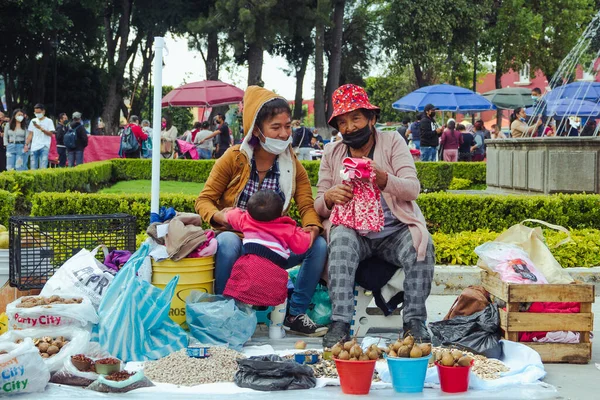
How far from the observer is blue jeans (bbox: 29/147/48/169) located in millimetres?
19406

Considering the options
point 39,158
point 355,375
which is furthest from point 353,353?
point 39,158

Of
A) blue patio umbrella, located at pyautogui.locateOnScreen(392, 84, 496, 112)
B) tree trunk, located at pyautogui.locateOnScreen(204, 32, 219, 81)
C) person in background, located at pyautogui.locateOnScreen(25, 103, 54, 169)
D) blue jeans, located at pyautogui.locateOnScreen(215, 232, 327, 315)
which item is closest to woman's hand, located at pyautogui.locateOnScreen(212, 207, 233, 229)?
blue jeans, located at pyautogui.locateOnScreen(215, 232, 327, 315)

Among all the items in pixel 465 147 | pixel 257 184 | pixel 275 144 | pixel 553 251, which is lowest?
pixel 553 251

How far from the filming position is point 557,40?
130 ft

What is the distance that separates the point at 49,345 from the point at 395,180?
244 centimetres

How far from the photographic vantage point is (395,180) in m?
5.68

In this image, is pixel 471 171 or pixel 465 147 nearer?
pixel 471 171

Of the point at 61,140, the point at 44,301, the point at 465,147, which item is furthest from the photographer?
the point at 465,147

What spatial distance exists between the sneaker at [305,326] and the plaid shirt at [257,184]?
0.87 metres

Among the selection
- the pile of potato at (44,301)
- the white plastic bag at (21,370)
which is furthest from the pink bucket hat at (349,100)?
the white plastic bag at (21,370)

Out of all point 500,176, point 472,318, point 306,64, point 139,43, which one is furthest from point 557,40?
point 472,318

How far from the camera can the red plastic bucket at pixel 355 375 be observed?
443cm

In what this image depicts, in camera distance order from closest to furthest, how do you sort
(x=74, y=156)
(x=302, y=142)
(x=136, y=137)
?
1. (x=74, y=156)
2. (x=136, y=137)
3. (x=302, y=142)

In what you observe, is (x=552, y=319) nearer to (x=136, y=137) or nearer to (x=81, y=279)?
(x=81, y=279)
